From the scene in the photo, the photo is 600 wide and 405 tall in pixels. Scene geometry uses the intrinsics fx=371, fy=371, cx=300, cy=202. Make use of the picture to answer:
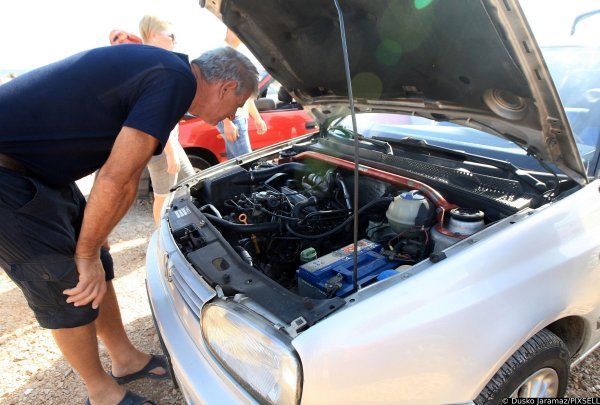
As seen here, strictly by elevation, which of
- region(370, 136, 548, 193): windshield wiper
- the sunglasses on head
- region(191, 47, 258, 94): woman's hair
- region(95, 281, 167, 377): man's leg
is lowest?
region(95, 281, 167, 377): man's leg

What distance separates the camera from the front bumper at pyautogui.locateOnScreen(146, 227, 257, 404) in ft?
4.07

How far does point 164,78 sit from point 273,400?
3.88 feet

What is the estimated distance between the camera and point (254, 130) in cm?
462

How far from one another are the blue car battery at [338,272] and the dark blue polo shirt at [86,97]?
0.76 metres

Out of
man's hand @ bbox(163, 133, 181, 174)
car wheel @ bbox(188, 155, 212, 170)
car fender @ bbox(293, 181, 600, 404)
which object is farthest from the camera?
car wheel @ bbox(188, 155, 212, 170)

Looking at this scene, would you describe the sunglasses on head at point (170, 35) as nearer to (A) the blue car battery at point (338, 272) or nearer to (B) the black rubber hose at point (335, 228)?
(B) the black rubber hose at point (335, 228)

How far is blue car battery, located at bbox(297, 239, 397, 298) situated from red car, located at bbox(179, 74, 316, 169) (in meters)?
2.92

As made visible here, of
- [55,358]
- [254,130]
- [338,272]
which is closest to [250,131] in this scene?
[254,130]

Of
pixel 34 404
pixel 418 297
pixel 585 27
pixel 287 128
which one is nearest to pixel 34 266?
pixel 34 404

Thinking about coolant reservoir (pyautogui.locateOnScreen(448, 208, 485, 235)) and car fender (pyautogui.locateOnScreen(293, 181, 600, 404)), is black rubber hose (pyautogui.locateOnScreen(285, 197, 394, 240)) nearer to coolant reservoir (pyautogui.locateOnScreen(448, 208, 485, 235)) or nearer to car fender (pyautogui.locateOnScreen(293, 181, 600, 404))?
coolant reservoir (pyautogui.locateOnScreen(448, 208, 485, 235))

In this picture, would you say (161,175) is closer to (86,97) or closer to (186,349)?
(86,97)

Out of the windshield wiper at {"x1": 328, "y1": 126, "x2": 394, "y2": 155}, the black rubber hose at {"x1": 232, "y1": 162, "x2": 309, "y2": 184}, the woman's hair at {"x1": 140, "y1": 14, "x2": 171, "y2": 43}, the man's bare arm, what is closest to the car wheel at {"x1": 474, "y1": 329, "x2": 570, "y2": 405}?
the windshield wiper at {"x1": 328, "y1": 126, "x2": 394, "y2": 155}

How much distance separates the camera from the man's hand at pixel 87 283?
1.55m

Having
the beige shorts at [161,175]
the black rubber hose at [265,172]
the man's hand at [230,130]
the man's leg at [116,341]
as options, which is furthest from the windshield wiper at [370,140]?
the man's leg at [116,341]
